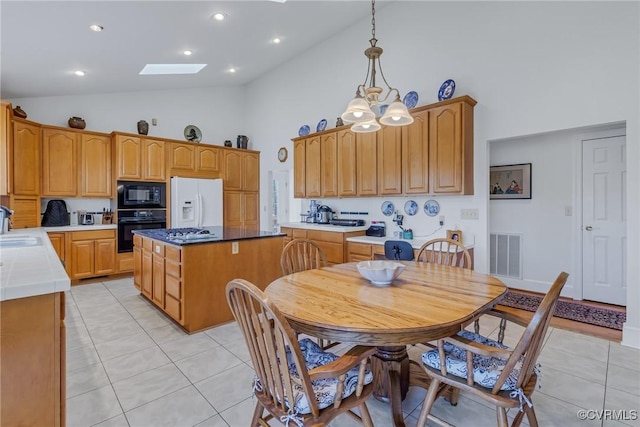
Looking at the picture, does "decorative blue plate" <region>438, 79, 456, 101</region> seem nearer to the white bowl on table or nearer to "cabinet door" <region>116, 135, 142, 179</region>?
the white bowl on table

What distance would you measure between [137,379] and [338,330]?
1772mm

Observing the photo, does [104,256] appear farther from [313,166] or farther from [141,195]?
[313,166]

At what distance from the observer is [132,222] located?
4.97 meters

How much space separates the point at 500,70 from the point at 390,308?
323 cm

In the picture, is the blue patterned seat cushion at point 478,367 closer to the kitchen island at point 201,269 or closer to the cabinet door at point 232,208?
the kitchen island at point 201,269

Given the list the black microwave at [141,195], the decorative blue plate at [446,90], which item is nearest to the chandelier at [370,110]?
the decorative blue plate at [446,90]

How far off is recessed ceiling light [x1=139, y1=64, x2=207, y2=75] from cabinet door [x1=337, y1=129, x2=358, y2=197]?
2724 millimetres

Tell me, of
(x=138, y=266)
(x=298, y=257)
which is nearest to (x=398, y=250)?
(x=298, y=257)

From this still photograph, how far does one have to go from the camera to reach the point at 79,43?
338 cm

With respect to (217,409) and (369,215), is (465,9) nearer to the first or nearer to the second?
(369,215)

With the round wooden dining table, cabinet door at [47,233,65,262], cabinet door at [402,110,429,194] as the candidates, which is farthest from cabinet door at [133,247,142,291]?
cabinet door at [402,110,429,194]

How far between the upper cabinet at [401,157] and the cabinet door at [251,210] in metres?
1.81

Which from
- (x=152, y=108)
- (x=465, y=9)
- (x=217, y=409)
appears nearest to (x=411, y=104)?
(x=465, y=9)

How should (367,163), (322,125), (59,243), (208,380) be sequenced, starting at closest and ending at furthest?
(208,380) → (367,163) → (59,243) → (322,125)
